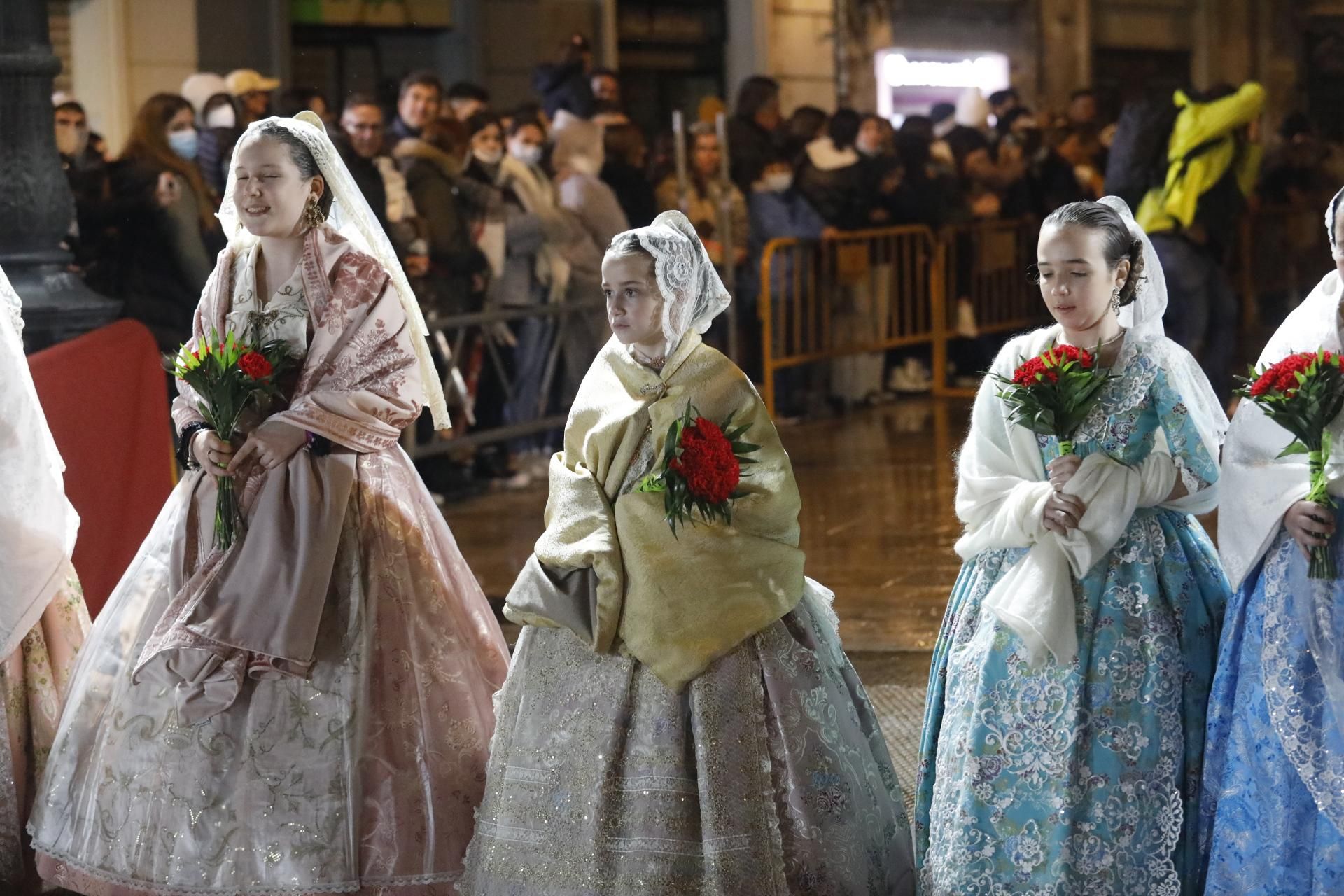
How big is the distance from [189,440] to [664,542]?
1.11 meters

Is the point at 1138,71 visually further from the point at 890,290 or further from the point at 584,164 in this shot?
the point at 584,164

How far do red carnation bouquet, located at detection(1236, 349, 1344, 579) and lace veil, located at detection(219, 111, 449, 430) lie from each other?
1761 mm

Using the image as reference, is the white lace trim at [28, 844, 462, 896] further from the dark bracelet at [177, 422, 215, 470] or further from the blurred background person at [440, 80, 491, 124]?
the blurred background person at [440, 80, 491, 124]

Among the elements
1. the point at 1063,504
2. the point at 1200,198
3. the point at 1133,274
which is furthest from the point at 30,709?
the point at 1200,198

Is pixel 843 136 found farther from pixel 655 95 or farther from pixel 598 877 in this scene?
pixel 598 877

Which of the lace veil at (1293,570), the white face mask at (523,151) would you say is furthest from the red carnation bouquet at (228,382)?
the white face mask at (523,151)

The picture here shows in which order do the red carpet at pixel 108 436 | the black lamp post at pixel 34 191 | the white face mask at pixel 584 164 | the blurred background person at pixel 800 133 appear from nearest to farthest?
the red carpet at pixel 108 436
the black lamp post at pixel 34 191
the white face mask at pixel 584 164
the blurred background person at pixel 800 133

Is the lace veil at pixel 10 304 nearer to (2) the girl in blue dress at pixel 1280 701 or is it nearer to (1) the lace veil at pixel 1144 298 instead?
(1) the lace veil at pixel 1144 298

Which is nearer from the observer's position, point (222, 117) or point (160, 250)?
point (160, 250)

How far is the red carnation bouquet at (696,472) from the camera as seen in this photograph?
145 inches

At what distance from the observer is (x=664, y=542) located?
379cm

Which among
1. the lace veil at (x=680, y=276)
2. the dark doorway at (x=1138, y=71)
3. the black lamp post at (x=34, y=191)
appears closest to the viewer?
the lace veil at (x=680, y=276)

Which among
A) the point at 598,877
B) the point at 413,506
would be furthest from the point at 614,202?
the point at 598,877

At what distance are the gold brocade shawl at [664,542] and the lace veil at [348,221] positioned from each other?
0.56m
